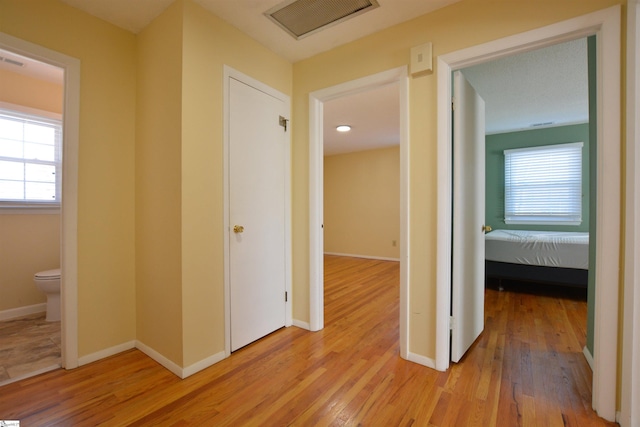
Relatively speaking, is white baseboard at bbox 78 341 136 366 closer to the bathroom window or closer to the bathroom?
the bathroom

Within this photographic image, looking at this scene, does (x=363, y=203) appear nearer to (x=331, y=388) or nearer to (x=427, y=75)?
(x=427, y=75)

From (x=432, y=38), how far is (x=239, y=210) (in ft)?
5.99

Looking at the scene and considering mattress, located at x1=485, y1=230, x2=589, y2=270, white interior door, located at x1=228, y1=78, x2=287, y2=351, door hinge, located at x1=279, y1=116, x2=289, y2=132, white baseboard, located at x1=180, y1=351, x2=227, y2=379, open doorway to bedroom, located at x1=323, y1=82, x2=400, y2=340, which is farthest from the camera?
open doorway to bedroom, located at x1=323, y1=82, x2=400, y2=340

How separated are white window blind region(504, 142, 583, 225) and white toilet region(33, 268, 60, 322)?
6.40 metres

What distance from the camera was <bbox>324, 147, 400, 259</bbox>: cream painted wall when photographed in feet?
20.3

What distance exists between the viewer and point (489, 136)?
17.6 ft

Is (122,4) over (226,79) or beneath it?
over

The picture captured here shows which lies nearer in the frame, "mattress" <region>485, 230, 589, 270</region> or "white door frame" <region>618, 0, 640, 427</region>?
"white door frame" <region>618, 0, 640, 427</region>

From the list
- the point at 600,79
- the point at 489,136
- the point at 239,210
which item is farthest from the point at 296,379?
the point at 489,136

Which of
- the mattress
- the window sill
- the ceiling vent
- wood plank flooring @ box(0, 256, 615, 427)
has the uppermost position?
the ceiling vent

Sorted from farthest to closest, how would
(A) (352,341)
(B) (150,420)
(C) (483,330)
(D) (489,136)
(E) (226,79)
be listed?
1. (D) (489,136)
2. (C) (483,330)
3. (A) (352,341)
4. (E) (226,79)
5. (B) (150,420)

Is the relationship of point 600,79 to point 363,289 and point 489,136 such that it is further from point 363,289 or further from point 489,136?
point 489,136

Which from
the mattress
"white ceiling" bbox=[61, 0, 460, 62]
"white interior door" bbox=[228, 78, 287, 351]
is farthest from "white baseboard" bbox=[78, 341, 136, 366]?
→ the mattress

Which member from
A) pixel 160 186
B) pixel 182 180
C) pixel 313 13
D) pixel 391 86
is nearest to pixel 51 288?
pixel 160 186
